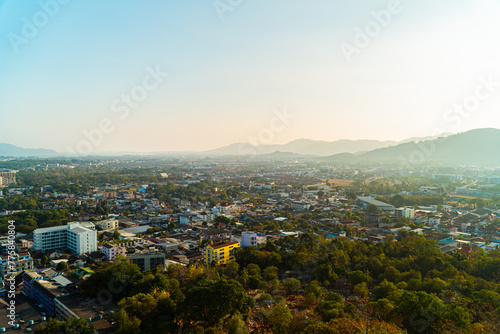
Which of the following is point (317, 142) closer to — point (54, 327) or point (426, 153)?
point (426, 153)

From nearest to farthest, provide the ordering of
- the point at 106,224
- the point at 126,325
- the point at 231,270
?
the point at 126,325 → the point at 231,270 → the point at 106,224

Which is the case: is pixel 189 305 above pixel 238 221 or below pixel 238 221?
above

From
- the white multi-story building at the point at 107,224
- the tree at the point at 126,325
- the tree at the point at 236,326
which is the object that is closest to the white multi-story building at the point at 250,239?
the tree at the point at 236,326

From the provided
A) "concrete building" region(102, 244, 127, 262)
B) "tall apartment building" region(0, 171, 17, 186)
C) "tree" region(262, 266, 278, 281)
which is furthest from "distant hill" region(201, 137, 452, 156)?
"tree" region(262, 266, 278, 281)

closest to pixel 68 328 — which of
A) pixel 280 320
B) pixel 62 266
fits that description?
pixel 280 320

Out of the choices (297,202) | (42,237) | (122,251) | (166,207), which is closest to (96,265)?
(122,251)

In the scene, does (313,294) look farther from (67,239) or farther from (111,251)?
(67,239)
